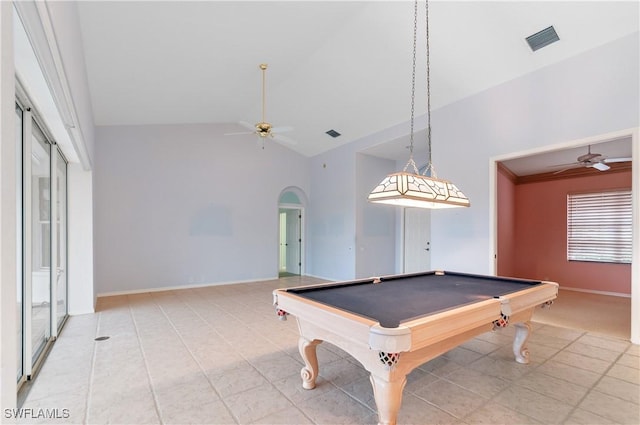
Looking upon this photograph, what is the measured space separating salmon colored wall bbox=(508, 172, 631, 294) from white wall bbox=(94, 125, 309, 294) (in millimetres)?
5651

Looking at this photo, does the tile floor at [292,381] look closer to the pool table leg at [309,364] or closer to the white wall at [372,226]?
the pool table leg at [309,364]

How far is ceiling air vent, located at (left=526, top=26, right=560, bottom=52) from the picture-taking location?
3.51 meters

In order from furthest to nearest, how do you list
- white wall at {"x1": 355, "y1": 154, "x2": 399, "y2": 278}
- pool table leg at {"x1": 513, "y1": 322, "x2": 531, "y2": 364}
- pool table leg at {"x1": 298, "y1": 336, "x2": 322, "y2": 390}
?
white wall at {"x1": 355, "y1": 154, "x2": 399, "y2": 278}, pool table leg at {"x1": 513, "y1": 322, "x2": 531, "y2": 364}, pool table leg at {"x1": 298, "y1": 336, "x2": 322, "y2": 390}

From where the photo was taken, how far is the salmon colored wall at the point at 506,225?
618 cm

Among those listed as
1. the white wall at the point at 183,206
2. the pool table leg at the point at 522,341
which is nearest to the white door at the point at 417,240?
the white wall at the point at 183,206

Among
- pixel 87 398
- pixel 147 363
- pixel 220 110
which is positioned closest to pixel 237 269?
pixel 220 110

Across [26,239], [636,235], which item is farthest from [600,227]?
[26,239]

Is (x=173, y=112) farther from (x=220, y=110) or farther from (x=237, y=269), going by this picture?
(x=237, y=269)

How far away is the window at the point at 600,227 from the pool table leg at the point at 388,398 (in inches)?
258

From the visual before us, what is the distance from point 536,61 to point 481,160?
4.54 ft

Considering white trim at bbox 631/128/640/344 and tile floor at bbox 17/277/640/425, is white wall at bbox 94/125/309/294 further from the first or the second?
white trim at bbox 631/128/640/344

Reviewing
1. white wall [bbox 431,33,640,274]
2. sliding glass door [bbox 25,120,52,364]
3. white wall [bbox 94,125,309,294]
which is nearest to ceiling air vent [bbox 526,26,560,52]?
white wall [bbox 431,33,640,274]

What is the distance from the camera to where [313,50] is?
15.1 ft

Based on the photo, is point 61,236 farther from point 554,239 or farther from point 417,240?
point 554,239
